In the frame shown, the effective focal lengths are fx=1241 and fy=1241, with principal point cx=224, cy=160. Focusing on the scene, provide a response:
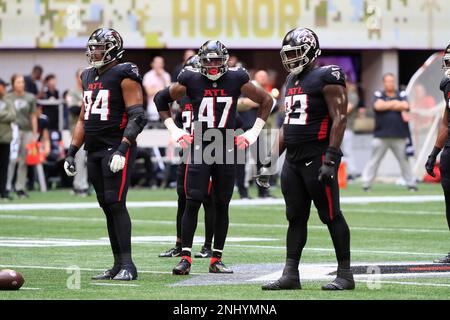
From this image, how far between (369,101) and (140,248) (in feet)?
57.5

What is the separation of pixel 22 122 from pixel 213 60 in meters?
11.1

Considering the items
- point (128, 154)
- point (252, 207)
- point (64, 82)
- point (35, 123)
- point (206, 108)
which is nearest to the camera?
point (128, 154)

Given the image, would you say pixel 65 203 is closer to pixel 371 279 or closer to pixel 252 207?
pixel 252 207

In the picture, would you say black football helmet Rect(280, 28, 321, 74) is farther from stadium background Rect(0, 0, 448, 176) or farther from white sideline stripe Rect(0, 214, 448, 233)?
stadium background Rect(0, 0, 448, 176)

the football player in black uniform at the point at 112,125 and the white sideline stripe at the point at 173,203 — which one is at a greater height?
the football player in black uniform at the point at 112,125

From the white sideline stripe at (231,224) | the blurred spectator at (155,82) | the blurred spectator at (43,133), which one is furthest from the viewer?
the blurred spectator at (155,82)

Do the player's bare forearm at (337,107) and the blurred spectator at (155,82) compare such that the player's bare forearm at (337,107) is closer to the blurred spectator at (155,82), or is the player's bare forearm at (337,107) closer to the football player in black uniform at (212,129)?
the football player in black uniform at (212,129)

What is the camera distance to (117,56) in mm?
10328

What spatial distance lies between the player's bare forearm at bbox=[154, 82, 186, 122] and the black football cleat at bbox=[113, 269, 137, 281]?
1.84 m

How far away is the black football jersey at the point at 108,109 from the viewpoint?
33.4ft

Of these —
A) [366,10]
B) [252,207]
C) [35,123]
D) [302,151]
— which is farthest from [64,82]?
[302,151]

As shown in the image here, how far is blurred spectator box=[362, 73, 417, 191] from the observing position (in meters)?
22.5

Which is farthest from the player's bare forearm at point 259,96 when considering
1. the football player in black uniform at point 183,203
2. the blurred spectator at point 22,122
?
the blurred spectator at point 22,122

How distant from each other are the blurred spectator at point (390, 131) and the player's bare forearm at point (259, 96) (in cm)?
1125
